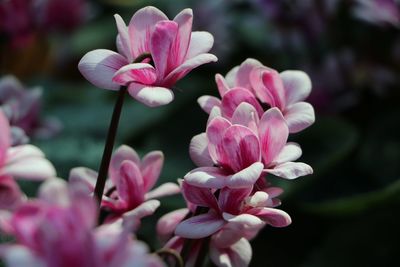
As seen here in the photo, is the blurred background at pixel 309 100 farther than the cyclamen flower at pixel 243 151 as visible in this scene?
Yes

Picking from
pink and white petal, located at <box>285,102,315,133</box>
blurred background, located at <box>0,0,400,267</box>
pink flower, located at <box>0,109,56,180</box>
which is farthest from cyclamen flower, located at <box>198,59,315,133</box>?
blurred background, located at <box>0,0,400,267</box>

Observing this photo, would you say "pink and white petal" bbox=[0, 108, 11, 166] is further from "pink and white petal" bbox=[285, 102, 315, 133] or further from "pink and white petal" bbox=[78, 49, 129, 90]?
"pink and white petal" bbox=[285, 102, 315, 133]

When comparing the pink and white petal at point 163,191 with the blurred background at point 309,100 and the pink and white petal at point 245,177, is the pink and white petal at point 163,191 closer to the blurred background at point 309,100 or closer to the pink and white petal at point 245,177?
the pink and white petal at point 245,177

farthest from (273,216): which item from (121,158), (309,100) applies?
(309,100)

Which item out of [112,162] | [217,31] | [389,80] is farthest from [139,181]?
[217,31]

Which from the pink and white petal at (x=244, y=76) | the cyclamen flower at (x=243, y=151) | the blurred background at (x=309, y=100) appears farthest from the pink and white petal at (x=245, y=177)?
the blurred background at (x=309, y=100)
